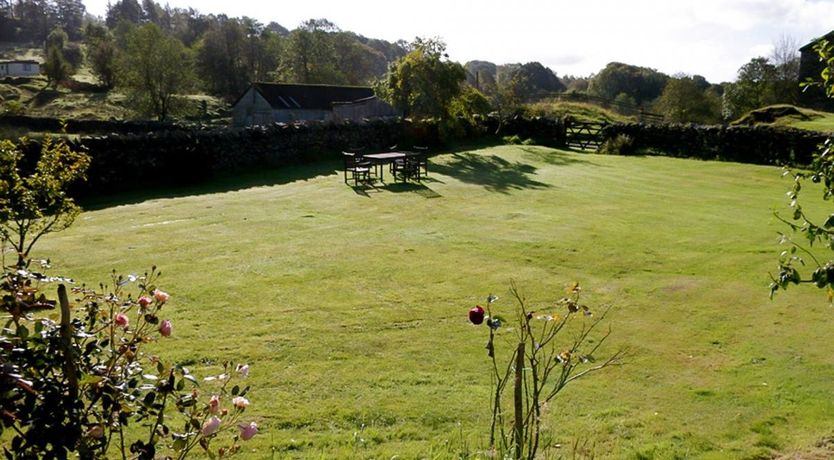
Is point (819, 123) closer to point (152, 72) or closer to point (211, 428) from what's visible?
point (211, 428)

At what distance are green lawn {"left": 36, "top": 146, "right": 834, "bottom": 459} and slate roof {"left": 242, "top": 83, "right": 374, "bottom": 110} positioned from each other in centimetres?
2772

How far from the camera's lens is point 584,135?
36000 millimetres

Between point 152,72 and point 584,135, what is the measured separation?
32.6 metres

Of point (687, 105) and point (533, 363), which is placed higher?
point (687, 105)

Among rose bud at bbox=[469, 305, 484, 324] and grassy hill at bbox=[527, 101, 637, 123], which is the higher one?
grassy hill at bbox=[527, 101, 637, 123]

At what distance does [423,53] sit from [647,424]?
2719 cm

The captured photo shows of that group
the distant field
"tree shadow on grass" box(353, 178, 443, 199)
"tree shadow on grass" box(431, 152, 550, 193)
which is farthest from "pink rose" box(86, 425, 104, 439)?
the distant field

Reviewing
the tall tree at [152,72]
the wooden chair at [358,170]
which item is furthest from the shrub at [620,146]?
the tall tree at [152,72]

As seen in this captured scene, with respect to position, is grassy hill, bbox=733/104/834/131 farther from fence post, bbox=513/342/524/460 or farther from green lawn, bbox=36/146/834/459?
fence post, bbox=513/342/524/460

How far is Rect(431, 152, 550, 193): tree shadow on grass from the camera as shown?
71.8 ft

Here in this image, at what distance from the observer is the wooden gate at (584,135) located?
3506 centimetres

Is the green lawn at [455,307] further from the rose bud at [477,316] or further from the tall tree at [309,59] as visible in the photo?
the tall tree at [309,59]

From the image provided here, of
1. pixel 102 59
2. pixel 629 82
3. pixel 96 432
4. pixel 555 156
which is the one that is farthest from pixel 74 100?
pixel 96 432

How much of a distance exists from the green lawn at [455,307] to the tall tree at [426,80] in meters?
12.2
